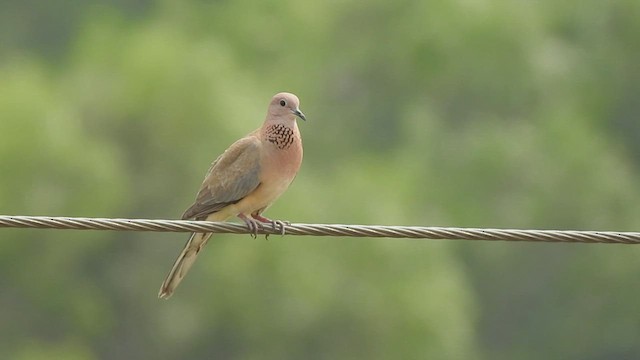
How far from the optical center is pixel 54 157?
18.1 m

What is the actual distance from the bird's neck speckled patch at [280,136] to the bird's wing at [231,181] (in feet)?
0.22

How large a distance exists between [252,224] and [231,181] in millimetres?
641

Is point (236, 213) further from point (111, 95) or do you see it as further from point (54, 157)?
point (111, 95)

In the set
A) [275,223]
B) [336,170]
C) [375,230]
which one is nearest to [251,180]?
[275,223]

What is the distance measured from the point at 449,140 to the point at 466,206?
230cm

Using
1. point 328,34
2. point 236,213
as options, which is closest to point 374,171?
point 328,34

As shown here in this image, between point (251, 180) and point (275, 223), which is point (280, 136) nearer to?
point (251, 180)

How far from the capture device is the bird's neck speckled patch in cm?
722

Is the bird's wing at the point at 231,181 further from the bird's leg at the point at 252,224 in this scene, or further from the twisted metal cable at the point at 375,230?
the twisted metal cable at the point at 375,230

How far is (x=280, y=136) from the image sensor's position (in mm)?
7242

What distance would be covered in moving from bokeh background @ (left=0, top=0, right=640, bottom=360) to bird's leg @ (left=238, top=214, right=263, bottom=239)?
8854 mm

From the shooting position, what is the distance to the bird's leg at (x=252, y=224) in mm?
6227

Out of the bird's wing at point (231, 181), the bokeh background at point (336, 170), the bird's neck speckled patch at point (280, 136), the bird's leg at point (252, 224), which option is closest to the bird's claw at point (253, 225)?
the bird's leg at point (252, 224)

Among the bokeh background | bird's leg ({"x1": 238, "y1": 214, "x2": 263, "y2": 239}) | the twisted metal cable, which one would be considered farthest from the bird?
the bokeh background
